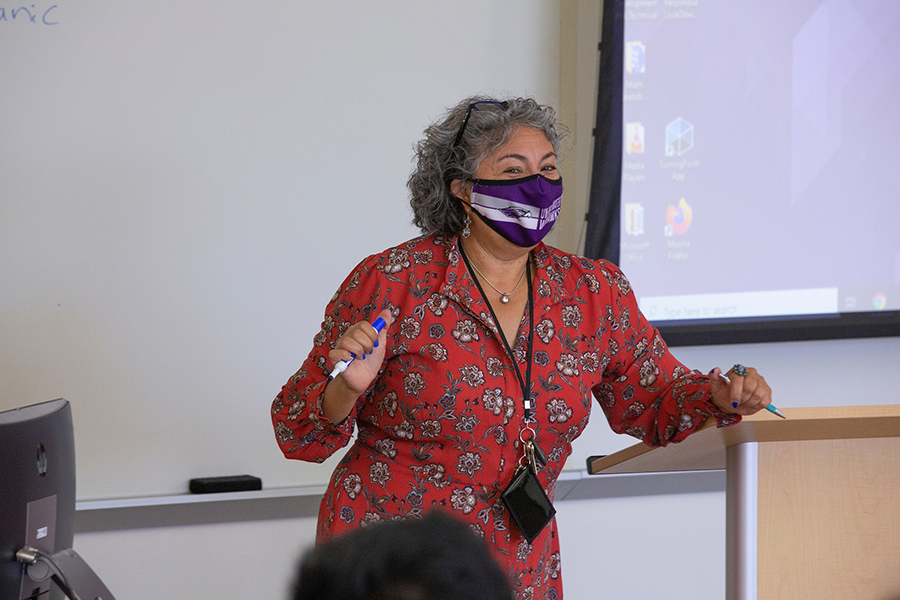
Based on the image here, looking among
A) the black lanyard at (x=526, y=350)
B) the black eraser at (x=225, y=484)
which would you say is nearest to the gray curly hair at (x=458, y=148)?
the black lanyard at (x=526, y=350)

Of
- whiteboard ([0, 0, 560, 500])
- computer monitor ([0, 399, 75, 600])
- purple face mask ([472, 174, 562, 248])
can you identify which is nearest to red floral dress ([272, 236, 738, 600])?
purple face mask ([472, 174, 562, 248])

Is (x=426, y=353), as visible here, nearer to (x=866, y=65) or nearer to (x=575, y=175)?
(x=575, y=175)

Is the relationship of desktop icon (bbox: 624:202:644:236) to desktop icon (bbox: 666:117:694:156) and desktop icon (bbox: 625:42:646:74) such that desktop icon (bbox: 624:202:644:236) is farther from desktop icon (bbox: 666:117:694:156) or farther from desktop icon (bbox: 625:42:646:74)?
desktop icon (bbox: 625:42:646:74)

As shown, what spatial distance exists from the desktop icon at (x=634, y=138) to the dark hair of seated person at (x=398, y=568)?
7.28 feet

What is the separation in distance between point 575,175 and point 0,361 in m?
1.72

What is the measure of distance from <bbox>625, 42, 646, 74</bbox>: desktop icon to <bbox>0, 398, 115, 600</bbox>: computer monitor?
1848 millimetres

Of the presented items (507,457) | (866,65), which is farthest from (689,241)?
(507,457)

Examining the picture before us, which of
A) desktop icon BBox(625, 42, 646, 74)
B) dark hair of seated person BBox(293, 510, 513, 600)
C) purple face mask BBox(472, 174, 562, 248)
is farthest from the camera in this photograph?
desktop icon BBox(625, 42, 646, 74)

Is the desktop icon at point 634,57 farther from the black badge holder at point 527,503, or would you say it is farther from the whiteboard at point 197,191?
the black badge holder at point 527,503

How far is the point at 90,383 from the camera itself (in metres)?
2.28

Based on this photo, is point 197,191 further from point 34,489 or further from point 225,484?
point 34,489

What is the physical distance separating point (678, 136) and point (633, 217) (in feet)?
0.94

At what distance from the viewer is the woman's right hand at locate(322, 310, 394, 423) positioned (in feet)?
4.48

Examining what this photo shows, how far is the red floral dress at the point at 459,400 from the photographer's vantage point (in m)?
1.61
